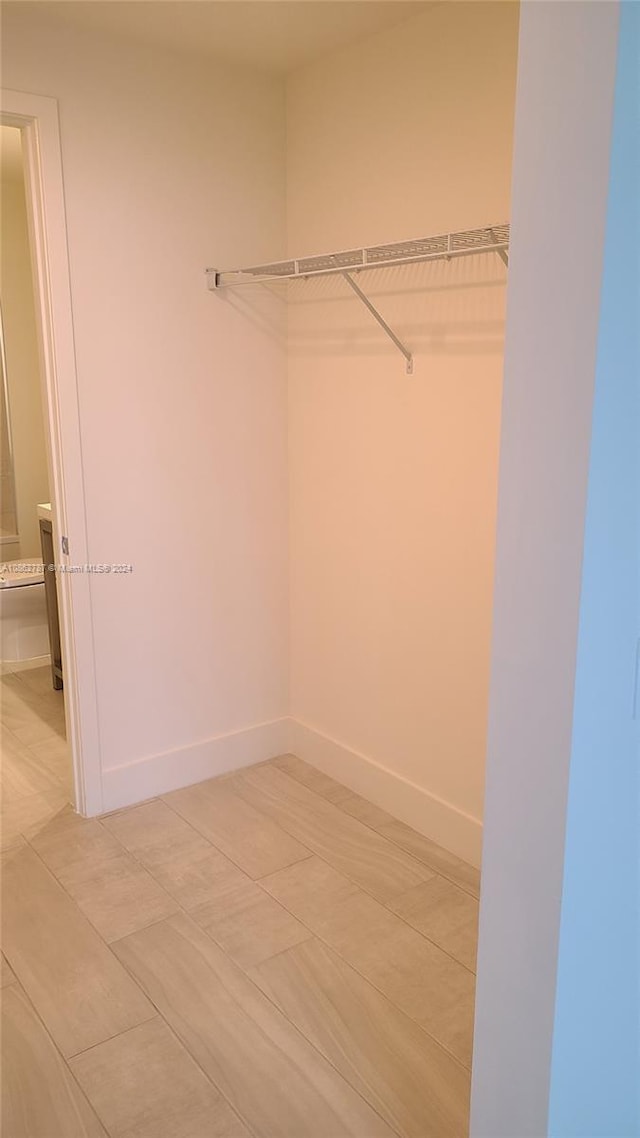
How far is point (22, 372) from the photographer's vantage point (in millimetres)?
4805

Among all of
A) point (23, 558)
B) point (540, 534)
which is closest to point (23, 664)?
point (23, 558)

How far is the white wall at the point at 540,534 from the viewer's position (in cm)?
103

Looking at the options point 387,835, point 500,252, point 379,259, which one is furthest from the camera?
point 387,835

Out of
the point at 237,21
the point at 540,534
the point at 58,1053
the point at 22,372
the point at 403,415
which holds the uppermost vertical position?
the point at 237,21

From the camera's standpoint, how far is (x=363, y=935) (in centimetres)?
240

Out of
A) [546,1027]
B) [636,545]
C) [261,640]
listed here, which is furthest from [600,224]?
[261,640]

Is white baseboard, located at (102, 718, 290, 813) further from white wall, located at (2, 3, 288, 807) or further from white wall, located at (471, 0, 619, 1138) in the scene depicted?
white wall, located at (471, 0, 619, 1138)

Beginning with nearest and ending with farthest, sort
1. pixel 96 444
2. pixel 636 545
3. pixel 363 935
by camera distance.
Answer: pixel 636 545 → pixel 363 935 → pixel 96 444

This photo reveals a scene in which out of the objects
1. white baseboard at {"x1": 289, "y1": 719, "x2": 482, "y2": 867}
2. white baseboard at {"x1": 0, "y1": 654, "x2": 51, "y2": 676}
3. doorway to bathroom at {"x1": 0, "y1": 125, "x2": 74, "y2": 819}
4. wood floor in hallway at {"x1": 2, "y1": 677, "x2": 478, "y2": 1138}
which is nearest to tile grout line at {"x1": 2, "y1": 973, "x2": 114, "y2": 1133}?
wood floor in hallway at {"x1": 2, "y1": 677, "x2": 478, "y2": 1138}

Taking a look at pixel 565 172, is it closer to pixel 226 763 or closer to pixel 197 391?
pixel 197 391

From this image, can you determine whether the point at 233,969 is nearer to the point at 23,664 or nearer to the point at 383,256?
the point at 383,256

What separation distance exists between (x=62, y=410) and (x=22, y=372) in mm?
2326

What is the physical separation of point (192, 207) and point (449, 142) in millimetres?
917

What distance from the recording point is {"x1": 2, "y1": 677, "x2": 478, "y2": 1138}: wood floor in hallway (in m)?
1.86
